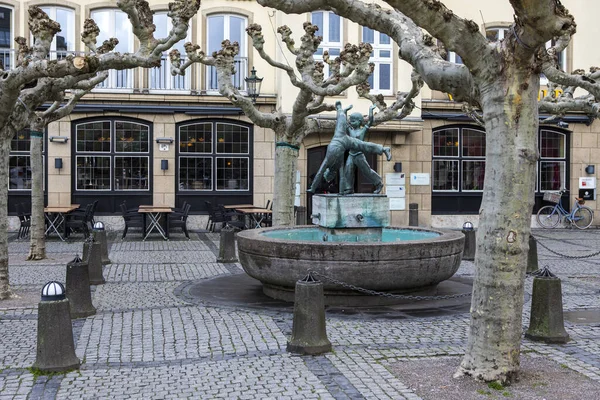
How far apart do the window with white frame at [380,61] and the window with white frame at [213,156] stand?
177 inches

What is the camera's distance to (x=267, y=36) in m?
22.8

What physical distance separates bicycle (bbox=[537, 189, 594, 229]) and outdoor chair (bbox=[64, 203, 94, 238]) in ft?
49.4

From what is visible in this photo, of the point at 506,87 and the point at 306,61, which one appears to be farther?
the point at 306,61

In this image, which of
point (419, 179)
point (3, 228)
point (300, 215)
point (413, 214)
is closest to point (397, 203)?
point (413, 214)

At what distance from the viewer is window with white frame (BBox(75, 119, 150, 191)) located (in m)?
22.1

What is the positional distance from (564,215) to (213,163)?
12273 mm

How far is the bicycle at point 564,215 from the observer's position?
24141 mm

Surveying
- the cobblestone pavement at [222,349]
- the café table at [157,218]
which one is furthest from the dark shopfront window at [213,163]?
the cobblestone pavement at [222,349]

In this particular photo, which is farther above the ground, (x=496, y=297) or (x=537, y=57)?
(x=537, y=57)

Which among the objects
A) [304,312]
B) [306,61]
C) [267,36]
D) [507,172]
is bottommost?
[304,312]

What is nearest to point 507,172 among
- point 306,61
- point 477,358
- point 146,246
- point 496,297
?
point 496,297

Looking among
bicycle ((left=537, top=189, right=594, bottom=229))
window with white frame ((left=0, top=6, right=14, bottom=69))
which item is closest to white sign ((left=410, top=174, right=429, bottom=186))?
bicycle ((left=537, top=189, right=594, bottom=229))

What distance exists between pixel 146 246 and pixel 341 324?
10.3 metres

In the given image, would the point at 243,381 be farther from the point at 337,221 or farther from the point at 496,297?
the point at 337,221
